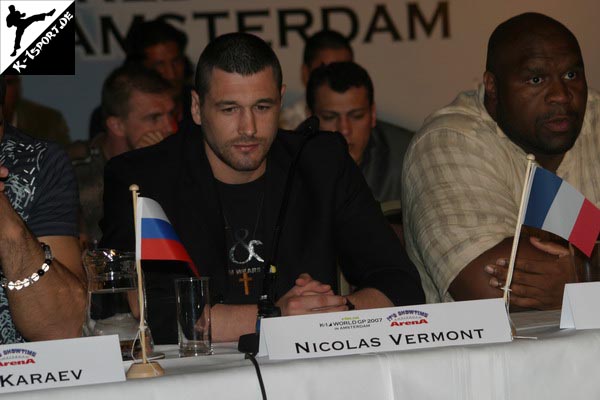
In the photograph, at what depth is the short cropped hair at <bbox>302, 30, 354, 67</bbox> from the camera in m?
5.88

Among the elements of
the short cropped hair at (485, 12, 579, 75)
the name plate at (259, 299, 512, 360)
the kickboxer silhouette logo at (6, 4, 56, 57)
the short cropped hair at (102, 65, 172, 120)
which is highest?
the kickboxer silhouette logo at (6, 4, 56, 57)

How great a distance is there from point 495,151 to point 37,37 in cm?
325

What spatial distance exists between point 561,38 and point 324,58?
2.51 meters

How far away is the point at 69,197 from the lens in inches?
108

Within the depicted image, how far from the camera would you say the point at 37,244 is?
240cm

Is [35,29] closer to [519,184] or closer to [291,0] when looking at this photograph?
[291,0]

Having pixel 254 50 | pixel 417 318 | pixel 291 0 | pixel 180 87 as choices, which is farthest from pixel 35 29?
pixel 417 318

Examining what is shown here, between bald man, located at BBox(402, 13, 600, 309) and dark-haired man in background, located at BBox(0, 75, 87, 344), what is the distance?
114cm

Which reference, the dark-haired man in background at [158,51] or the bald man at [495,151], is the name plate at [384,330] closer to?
the bald man at [495,151]

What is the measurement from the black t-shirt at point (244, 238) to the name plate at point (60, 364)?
106 cm

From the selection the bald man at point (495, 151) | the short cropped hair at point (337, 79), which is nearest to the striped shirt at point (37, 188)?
the bald man at point (495, 151)

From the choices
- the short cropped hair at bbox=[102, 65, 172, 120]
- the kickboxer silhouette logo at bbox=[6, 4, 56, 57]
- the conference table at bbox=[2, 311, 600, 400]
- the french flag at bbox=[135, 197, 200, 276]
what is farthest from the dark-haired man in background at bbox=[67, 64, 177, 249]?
the conference table at bbox=[2, 311, 600, 400]

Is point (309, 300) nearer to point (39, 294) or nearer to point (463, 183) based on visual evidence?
point (39, 294)

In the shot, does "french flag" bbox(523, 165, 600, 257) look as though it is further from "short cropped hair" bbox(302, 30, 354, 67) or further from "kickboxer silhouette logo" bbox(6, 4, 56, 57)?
"kickboxer silhouette logo" bbox(6, 4, 56, 57)
